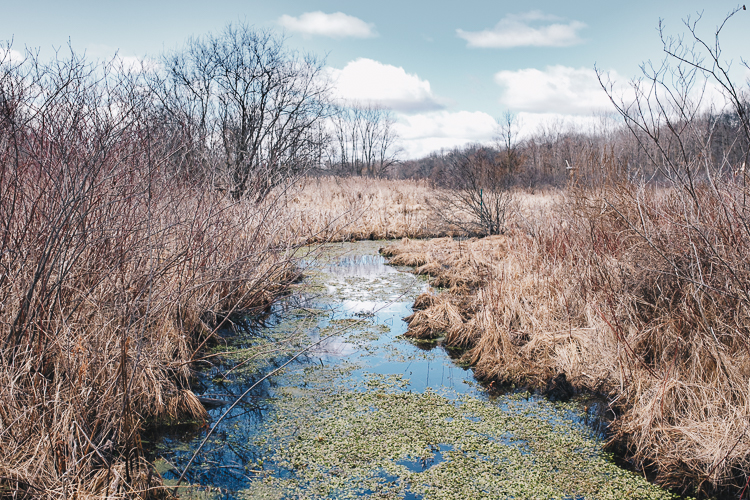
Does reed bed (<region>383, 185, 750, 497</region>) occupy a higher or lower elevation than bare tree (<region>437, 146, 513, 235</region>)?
lower

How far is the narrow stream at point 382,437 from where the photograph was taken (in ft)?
10.2

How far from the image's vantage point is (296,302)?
26.5ft

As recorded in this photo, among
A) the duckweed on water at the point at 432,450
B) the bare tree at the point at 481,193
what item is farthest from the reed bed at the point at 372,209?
the duckweed on water at the point at 432,450

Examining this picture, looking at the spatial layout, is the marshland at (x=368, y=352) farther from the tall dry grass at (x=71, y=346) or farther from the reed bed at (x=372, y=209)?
the reed bed at (x=372, y=209)

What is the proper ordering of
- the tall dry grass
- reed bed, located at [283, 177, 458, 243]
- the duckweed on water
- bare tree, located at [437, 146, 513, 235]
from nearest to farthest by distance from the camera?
the tall dry grass
the duckweed on water
bare tree, located at [437, 146, 513, 235]
reed bed, located at [283, 177, 458, 243]

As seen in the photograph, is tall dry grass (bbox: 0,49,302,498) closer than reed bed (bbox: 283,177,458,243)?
Yes

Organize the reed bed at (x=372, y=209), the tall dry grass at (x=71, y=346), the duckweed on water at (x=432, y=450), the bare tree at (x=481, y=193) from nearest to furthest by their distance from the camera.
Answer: the tall dry grass at (x=71, y=346)
the duckweed on water at (x=432, y=450)
the bare tree at (x=481, y=193)
the reed bed at (x=372, y=209)

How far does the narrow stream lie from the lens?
10.2 ft

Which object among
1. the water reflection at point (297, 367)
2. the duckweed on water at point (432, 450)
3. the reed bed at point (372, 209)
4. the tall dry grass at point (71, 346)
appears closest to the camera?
the tall dry grass at point (71, 346)

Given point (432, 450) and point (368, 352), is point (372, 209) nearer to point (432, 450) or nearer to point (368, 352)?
point (368, 352)

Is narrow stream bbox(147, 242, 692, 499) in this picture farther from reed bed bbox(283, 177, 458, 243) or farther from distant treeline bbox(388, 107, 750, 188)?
reed bed bbox(283, 177, 458, 243)

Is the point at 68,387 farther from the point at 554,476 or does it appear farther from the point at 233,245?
the point at 233,245

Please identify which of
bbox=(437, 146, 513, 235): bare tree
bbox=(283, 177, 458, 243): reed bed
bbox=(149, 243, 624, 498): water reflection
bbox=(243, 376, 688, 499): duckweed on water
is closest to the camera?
bbox=(243, 376, 688, 499): duckweed on water

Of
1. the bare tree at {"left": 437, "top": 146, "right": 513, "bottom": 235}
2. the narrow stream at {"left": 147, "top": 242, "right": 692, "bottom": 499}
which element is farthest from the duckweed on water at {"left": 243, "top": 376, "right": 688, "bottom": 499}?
the bare tree at {"left": 437, "top": 146, "right": 513, "bottom": 235}
